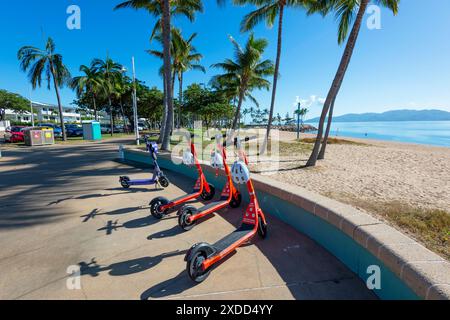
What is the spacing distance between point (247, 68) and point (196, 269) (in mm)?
18680

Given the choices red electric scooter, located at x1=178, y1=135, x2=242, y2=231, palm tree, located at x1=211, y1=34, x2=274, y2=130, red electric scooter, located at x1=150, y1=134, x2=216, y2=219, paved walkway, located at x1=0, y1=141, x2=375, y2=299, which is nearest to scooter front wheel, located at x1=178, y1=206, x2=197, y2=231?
red electric scooter, located at x1=178, y1=135, x2=242, y2=231

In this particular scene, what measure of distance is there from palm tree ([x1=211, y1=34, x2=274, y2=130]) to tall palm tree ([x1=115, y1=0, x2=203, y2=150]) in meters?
5.14

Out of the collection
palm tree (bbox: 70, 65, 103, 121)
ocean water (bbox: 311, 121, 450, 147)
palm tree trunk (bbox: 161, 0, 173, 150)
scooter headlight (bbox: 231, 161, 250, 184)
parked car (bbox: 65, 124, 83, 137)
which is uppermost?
palm tree (bbox: 70, 65, 103, 121)

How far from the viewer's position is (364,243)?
7.80 ft

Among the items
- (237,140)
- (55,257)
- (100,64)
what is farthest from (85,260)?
(100,64)

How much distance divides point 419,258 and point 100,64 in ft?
124

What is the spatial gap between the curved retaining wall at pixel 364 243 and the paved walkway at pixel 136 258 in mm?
179

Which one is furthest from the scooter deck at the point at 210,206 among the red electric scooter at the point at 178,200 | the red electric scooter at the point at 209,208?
the red electric scooter at the point at 178,200

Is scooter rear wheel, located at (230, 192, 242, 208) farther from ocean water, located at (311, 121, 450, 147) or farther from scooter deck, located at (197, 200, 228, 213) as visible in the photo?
ocean water, located at (311, 121, 450, 147)

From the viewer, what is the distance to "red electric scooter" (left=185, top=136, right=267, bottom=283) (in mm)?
2478

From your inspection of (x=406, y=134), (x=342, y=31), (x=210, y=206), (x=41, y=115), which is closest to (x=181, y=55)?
(x=342, y=31)

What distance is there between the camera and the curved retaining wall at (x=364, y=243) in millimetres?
1775

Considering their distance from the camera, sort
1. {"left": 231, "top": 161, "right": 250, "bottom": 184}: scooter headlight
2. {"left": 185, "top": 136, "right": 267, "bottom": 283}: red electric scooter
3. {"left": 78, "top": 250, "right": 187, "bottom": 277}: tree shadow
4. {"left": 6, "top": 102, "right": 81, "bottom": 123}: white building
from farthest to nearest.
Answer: {"left": 6, "top": 102, "right": 81, "bottom": 123}: white building, {"left": 231, "top": 161, "right": 250, "bottom": 184}: scooter headlight, {"left": 78, "top": 250, "right": 187, "bottom": 277}: tree shadow, {"left": 185, "top": 136, "right": 267, "bottom": 283}: red electric scooter

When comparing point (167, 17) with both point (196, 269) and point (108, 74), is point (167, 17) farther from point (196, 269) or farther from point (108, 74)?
point (108, 74)
